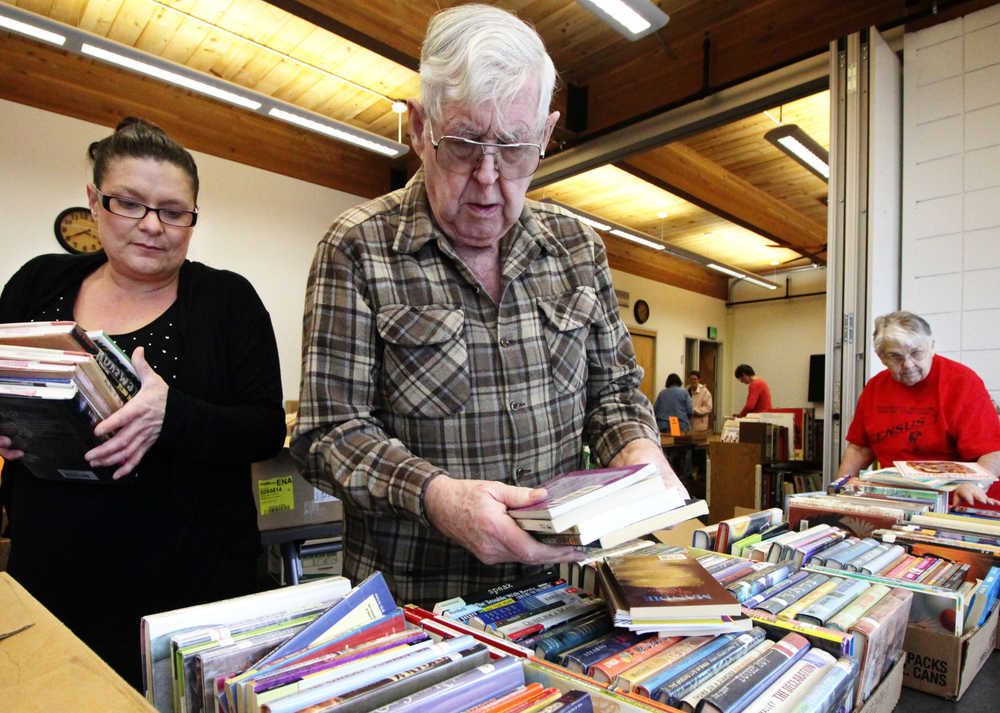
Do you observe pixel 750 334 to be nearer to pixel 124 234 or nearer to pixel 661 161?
pixel 661 161

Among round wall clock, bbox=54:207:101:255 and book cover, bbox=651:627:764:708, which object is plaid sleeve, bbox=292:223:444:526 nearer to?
book cover, bbox=651:627:764:708

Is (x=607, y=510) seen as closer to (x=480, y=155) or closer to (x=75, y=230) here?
(x=480, y=155)

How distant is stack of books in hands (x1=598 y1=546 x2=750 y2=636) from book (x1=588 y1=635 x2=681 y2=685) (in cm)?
1

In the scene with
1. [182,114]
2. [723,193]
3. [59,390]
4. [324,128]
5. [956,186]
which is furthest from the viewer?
[723,193]

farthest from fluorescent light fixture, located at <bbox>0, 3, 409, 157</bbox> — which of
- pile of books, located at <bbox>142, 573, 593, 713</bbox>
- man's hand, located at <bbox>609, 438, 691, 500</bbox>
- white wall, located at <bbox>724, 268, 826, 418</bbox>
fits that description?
white wall, located at <bbox>724, 268, 826, 418</bbox>

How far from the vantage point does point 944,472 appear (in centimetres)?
177

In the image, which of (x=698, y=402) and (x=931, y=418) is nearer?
(x=931, y=418)

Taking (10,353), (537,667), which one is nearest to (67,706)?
(537,667)

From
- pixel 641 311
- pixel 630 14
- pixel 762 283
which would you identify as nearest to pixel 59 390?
pixel 630 14

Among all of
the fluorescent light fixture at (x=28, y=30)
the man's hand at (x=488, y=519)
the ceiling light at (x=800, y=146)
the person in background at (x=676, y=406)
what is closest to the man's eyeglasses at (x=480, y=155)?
the man's hand at (x=488, y=519)

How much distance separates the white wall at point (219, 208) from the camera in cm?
455

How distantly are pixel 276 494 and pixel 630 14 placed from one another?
111 inches

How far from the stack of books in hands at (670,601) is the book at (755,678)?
0.05 m

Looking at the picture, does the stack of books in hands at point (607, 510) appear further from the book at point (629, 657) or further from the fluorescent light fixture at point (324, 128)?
the fluorescent light fixture at point (324, 128)
